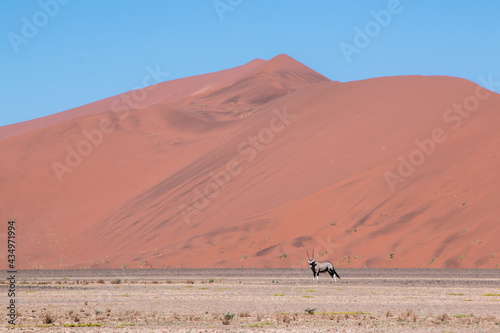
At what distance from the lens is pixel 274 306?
19.5 meters

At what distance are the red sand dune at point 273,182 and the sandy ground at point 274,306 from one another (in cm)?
1588

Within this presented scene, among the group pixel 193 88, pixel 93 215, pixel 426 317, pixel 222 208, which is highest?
pixel 193 88

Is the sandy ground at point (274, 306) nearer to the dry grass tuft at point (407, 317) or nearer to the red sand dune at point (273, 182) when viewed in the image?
the dry grass tuft at point (407, 317)

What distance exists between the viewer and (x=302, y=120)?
76.0 meters

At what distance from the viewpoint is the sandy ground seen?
583 inches

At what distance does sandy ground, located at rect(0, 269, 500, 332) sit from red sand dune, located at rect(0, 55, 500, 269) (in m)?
15.9

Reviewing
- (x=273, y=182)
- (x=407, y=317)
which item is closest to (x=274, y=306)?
(x=407, y=317)

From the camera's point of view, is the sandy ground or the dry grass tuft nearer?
the sandy ground

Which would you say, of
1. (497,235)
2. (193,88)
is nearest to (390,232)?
(497,235)

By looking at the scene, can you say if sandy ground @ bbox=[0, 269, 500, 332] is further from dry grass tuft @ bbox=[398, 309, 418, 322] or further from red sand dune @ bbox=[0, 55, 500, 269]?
red sand dune @ bbox=[0, 55, 500, 269]

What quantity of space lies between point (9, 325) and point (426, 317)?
8.85 m

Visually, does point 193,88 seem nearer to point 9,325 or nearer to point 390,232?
point 390,232

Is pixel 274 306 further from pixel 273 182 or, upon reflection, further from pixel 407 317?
pixel 273 182

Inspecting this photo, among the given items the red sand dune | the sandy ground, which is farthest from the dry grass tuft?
the red sand dune
